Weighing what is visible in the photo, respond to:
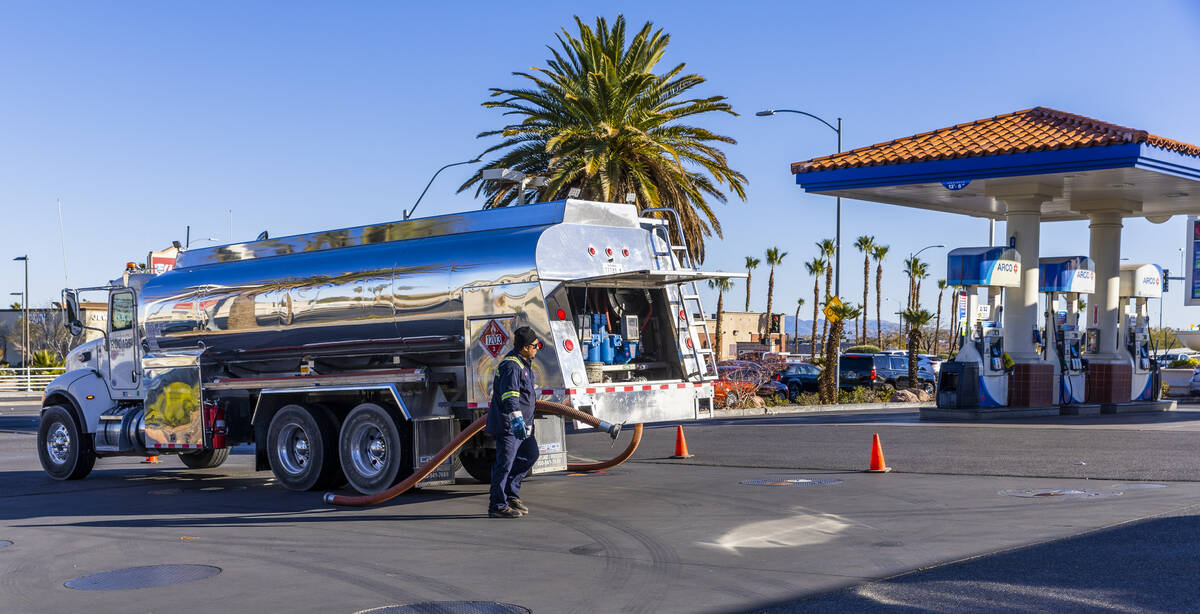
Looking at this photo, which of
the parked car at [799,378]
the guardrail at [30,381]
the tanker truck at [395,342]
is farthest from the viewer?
the guardrail at [30,381]

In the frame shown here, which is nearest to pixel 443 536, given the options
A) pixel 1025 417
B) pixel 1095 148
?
pixel 1095 148

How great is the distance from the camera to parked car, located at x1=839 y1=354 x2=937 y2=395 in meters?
40.3

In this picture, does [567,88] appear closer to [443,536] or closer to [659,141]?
[659,141]

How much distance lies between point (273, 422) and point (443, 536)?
4495 mm

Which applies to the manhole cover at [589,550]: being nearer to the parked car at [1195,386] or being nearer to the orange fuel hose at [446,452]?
the orange fuel hose at [446,452]

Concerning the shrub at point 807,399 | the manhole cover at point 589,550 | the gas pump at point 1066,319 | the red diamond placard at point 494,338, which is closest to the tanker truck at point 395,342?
the red diamond placard at point 494,338

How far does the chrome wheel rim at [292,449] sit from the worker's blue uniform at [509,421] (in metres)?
3.44

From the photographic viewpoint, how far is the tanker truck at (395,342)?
39.6ft

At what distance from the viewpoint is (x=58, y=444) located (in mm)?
15711

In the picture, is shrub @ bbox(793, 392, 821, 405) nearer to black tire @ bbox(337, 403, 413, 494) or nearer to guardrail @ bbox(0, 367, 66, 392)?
black tire @ bbox(337, 403, 413, 494)

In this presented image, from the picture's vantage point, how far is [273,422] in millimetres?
13836

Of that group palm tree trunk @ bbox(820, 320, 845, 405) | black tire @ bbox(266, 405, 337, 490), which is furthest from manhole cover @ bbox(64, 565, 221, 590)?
palm tree trunk @ bbox(820, 320, 845, 405)

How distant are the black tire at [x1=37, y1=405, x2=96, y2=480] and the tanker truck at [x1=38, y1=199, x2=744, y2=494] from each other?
27mm

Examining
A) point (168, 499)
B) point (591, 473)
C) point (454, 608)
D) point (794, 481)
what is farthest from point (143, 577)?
point (794, 481)
